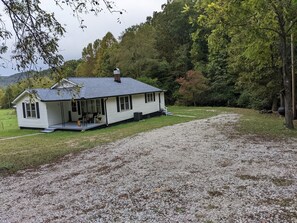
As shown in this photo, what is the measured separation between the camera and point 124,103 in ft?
66.0

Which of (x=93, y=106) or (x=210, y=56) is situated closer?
(x=93, y=106)

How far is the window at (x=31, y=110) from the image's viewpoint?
18.5 m

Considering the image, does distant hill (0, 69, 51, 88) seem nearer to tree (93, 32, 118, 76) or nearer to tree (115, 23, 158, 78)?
tree (115, 23, 158, 78)

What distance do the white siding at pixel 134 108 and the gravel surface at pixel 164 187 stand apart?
31.1 feet

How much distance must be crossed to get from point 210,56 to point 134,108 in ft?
40.6

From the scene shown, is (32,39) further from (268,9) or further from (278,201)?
(268,9)

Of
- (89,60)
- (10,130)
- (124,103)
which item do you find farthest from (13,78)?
(89,60)

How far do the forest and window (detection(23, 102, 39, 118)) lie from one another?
1.49 meters

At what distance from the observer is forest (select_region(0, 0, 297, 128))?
1116cm

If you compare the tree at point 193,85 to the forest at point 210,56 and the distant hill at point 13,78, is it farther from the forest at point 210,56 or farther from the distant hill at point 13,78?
the distant hill at point 13,78

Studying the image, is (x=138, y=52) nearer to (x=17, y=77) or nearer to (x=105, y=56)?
(x=105, y=56)

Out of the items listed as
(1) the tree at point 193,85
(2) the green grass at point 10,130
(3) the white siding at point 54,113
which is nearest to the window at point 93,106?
(3) the white siding at point 54,113

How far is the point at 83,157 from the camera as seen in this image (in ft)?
29.9

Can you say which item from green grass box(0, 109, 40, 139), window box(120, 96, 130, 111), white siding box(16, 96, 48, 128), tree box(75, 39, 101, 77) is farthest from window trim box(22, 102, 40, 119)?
tree box(75, 39, 101, 77)
